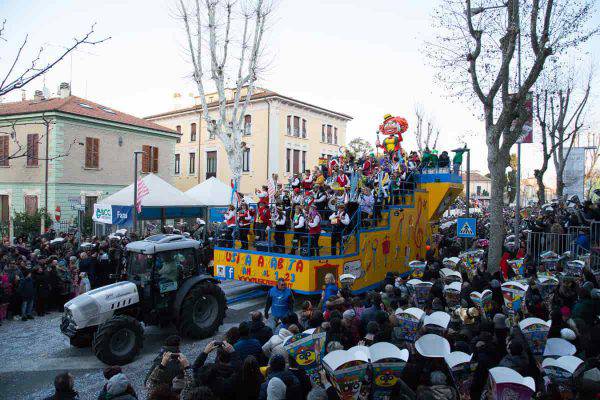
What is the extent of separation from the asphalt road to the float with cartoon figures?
5.08 feet

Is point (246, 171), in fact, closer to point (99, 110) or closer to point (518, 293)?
point (99, 110)

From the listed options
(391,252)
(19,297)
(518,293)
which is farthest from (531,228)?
(19,297)

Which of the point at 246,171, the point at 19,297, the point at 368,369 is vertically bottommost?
the point at 19,297

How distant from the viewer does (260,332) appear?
6891 millimetres

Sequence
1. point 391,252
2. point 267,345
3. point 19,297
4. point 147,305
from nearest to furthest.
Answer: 1. point 267,345
2. point 147,305
3. point 19,297
4. point 391,252

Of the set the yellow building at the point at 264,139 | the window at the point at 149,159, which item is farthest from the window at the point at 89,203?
the yellow building at the point at 264,139

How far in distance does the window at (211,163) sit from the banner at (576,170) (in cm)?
2789

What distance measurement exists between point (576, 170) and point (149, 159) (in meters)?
28.2

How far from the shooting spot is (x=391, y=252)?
→ 14.3m

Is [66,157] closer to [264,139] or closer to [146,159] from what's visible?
[146,159]

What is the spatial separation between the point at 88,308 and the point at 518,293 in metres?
7.98

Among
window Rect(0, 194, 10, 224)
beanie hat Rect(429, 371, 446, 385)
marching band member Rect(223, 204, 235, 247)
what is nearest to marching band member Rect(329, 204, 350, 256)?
marching band member Rect(223, 204, 235, 247)

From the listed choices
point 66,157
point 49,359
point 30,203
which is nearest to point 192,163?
point 66,157

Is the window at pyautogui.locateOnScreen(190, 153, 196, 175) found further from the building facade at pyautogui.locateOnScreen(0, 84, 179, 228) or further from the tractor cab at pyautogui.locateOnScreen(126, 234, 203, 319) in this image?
the tractor cab at pyautogui.locateOnScreen(126, 234, 203, 319)
